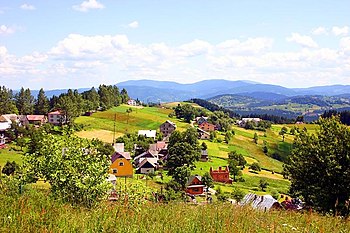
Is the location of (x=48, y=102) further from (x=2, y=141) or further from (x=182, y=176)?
(x=182, y=176)

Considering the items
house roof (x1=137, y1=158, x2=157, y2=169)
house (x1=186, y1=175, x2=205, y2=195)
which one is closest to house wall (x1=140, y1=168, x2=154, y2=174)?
house roof (x1=137, y1=158, x2=157, y2=169)

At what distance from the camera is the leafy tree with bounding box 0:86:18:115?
91125 mm

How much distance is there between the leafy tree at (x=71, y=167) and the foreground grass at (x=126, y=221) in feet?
10.8

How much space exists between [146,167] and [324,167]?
4762 cm

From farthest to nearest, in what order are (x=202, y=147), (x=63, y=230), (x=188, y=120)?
(x=188, y=120), (x=202, y=147), (x=63, y=230)

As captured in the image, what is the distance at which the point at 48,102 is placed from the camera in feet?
339

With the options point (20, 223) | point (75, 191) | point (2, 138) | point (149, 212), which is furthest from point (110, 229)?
point (2, 138)

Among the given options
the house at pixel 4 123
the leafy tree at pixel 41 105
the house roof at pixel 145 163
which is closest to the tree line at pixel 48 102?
the leafy tree at pixel 41 105

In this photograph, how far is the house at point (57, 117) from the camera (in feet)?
291

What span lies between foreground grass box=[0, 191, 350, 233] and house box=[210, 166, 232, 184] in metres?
55.4

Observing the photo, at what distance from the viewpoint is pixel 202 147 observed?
8088cm

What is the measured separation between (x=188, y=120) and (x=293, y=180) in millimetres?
110367

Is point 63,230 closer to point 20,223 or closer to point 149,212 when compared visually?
point 20,223

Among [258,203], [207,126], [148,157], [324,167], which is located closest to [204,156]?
[148,157]
